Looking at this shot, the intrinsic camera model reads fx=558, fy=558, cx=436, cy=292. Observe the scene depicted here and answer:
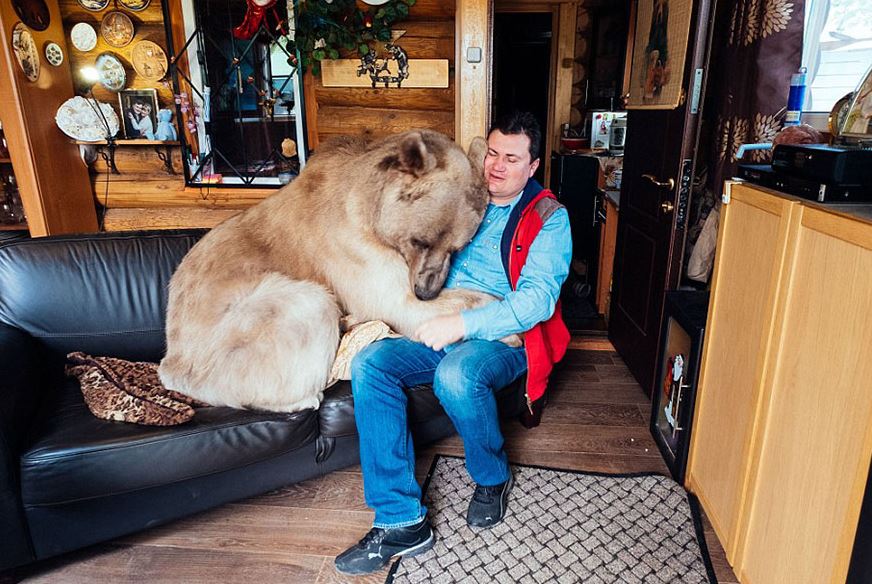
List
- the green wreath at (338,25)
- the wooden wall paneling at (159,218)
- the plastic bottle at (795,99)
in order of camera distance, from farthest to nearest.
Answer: the wooden wall paneling at (159,218) → the green wreath at (338,25) → the plastic bottle at (795,99)

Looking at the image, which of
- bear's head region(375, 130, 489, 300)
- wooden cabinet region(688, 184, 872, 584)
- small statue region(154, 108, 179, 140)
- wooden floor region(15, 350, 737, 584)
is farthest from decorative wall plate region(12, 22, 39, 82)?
wooden cabinet region(688, 184, 872, 584)

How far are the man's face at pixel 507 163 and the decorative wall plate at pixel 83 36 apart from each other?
3.48 meters

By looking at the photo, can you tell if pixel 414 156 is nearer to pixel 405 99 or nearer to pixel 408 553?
pixel 408 553

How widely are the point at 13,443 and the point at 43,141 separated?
2.89 metres

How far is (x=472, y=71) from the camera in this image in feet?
11.6

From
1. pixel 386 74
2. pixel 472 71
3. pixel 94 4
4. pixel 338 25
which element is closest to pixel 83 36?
pixel 94 4

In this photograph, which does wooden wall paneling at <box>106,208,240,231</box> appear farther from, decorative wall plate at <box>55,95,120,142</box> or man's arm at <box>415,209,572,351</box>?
man's arm at <box>415,209,572,351</box>

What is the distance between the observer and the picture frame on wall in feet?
8.61

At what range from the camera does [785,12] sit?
8.37 ft

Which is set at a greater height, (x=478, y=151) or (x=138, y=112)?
(x=138, y=112)

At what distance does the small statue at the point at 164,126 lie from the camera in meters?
4.10

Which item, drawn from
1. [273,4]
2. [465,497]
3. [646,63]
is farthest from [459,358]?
[273,4]

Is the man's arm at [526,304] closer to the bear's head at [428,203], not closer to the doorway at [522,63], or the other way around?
the bear's head at [428,203]

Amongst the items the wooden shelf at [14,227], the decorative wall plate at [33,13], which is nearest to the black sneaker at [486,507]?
the wooden shelf at [14,227]
